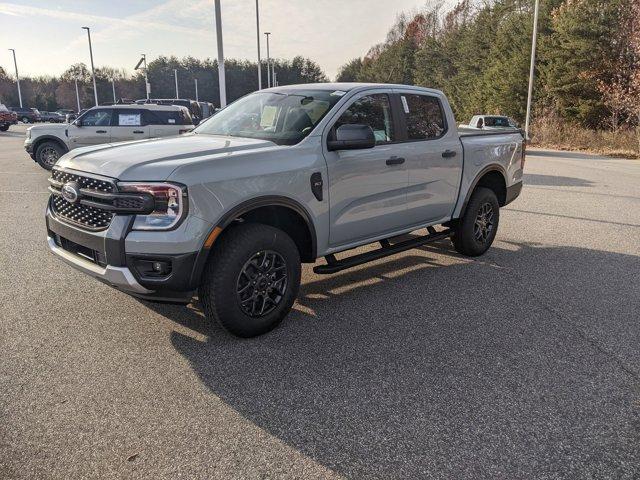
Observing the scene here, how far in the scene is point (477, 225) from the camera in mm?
6195

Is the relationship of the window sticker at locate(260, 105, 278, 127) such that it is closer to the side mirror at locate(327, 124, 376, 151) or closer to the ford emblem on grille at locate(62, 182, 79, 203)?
the side mirror at locate(327, 124, 376, 151)

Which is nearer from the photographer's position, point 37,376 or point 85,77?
point 37,376

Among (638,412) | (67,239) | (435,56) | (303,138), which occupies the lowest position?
(638,412)

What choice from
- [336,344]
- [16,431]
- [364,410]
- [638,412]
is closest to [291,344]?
[336,344]

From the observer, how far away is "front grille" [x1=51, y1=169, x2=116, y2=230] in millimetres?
3561

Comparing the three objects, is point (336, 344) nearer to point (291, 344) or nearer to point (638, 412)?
point (291, 344)

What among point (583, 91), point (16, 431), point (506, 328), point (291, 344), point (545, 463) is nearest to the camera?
point (545, 463)

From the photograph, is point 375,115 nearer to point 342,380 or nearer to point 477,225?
point 477,225

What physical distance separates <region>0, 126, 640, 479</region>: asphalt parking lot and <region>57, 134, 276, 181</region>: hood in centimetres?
127

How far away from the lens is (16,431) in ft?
9.12

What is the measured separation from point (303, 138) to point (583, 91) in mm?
29152

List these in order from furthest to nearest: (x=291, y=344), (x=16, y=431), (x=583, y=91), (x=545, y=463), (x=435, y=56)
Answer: (x=435, y=56)
(x=583, y=91)
(x=291, y=344)
(x=16, y=431)
(x=545, y=463)

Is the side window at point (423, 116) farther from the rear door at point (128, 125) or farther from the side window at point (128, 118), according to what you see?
the side window at point (128, 118)

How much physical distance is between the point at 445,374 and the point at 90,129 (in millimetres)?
13343
